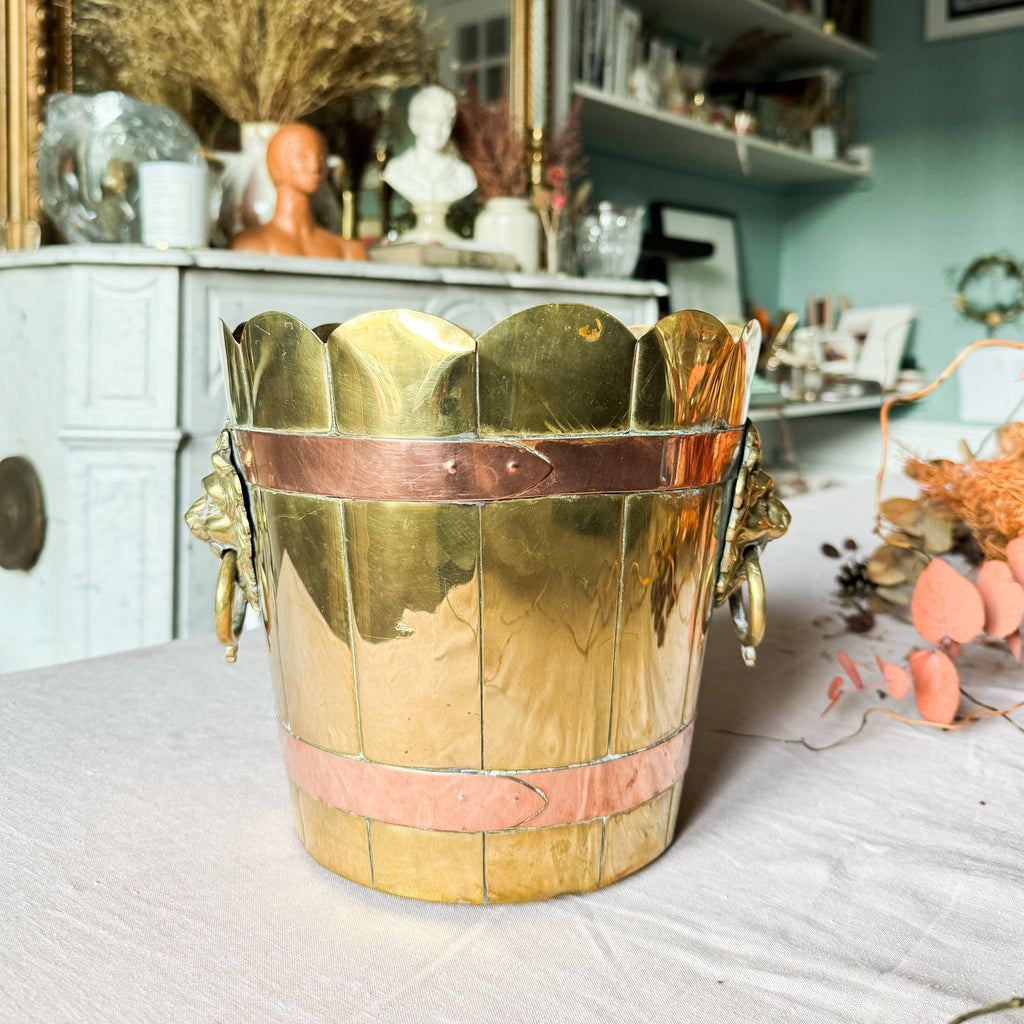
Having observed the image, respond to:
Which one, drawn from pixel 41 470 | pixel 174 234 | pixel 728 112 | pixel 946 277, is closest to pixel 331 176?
pixel 174 234

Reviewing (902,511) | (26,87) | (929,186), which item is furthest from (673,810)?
(929,186)

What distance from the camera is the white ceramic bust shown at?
2.13 m

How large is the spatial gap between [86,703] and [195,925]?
232 millimetres

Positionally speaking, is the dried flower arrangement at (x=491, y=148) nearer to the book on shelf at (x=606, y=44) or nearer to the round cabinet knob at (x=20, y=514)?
the book on shelf at (x=606, y=44)

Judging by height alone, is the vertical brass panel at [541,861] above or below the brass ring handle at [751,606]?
below

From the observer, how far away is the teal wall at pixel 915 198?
3.64 metres

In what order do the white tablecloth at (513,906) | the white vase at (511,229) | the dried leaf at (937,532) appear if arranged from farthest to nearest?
the white vase at (511,229) → the dried leaf at (937,532) → the white tablecloth at (513,906)

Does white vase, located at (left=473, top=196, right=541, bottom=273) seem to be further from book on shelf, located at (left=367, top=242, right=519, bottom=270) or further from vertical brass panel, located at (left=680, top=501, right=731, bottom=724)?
vertical brass panel, located at (left=680, top=501, right=731, bottom=724)

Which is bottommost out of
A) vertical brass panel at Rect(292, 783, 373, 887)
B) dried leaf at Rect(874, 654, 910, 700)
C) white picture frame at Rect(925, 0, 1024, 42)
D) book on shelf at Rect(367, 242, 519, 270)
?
vertical brass panel at Rect(292, 783, 373, 887)

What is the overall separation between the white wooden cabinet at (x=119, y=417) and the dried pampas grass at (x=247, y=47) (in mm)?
453

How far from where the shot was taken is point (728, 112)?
10.5 feet

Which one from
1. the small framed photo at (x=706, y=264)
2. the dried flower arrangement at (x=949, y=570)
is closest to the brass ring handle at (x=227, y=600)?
the dried flower arrangement at (x=949, y=570)

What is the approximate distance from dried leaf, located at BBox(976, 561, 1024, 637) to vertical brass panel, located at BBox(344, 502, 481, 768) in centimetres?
27

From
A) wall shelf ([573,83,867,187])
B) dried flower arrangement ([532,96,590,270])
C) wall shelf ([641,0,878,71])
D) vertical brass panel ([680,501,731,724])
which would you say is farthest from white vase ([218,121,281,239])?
vertical brass panel ([680,501,731,724])
